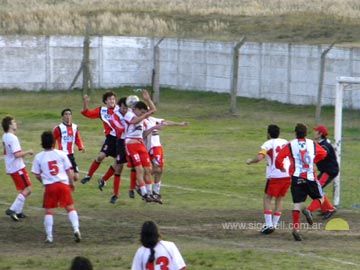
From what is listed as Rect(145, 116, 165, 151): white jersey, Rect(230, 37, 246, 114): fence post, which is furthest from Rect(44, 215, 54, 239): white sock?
Rect(230, 37, 246, 114): fence post

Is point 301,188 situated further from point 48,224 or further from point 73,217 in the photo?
point 48,224

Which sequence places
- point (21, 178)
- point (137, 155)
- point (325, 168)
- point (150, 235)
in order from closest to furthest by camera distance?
point (150, 235) → point (21, 178) → point (325, 168) → point (137, 155)

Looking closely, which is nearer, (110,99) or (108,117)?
(108,117)

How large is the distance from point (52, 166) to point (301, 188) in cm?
399

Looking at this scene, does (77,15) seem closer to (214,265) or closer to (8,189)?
(8,189)

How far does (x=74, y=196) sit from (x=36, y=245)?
4703 mm

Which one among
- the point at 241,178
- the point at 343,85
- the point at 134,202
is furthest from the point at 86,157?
the point at 343,85

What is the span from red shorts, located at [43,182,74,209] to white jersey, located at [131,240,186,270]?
5.32 m

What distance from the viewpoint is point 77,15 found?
53562mm

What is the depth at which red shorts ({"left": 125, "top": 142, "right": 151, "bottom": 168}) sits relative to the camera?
18875 mm

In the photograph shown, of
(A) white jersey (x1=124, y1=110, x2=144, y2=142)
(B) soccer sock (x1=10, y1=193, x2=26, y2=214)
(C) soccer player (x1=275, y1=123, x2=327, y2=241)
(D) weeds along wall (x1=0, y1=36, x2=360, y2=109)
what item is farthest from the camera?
(D) weeds along wall (x1=0, y1=36, x2=360, y2=109)

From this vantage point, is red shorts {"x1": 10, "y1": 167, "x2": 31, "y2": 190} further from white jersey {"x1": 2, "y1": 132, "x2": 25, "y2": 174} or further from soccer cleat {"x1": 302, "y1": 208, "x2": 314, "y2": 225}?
soccer cleat {"x1": 302, "y1": 208, "x2": 314, "y2": 225}

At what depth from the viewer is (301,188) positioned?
16.4 meters

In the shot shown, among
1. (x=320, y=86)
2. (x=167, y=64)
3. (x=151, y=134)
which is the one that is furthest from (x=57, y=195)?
(x=167, y=64)
